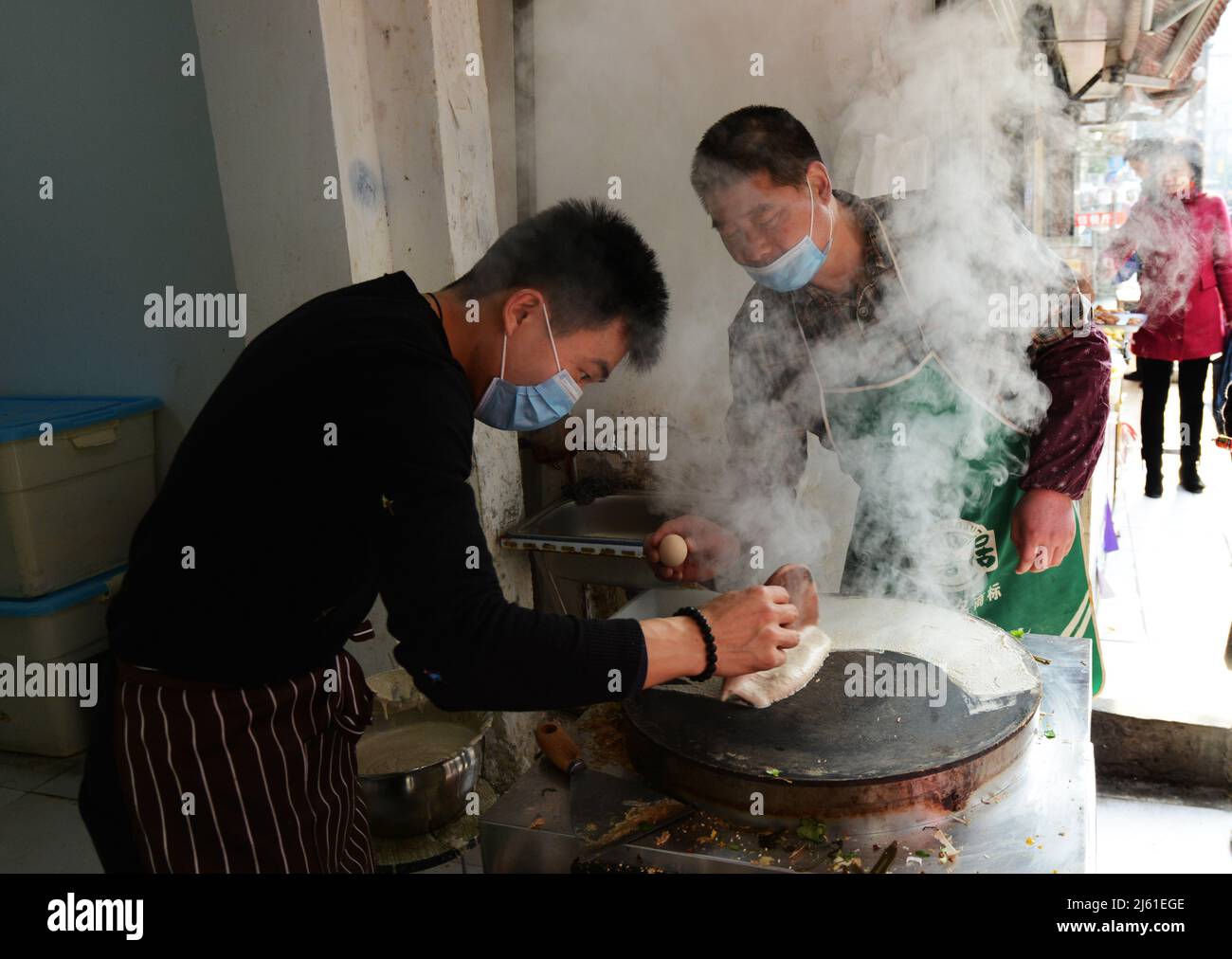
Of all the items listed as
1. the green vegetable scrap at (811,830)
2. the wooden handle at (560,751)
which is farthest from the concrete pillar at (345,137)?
the green vegetable scrap at (811,830)

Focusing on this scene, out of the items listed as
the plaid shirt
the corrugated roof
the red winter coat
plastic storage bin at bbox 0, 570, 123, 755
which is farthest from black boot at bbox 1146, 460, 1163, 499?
plastic storage bin at bbox 0, 570, 123, 755

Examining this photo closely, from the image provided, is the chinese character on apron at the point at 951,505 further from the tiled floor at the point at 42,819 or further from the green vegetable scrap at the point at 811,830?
the tiled floor at the point at 42,819

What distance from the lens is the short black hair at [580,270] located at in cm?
157

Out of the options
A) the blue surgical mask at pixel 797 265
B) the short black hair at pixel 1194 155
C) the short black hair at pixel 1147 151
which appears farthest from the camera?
the short black hair at pixel 1147 151

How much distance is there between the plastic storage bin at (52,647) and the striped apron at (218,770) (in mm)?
2565

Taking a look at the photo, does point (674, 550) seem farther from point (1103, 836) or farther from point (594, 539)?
point (1103, 836)

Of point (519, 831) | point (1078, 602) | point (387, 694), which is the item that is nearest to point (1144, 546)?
point (1078, 602)

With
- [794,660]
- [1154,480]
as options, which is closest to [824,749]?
[794,660]

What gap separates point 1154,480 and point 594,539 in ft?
17.8

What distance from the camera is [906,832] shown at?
1.46 m

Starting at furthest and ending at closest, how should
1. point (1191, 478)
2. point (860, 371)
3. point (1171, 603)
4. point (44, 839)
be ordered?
1. point (1191, 478)
2. point (1171, 603)
3. point (44, 839)
4. point (860, 371)

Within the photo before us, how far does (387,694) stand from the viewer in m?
2.78

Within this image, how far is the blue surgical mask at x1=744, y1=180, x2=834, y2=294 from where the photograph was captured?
2396 mm
